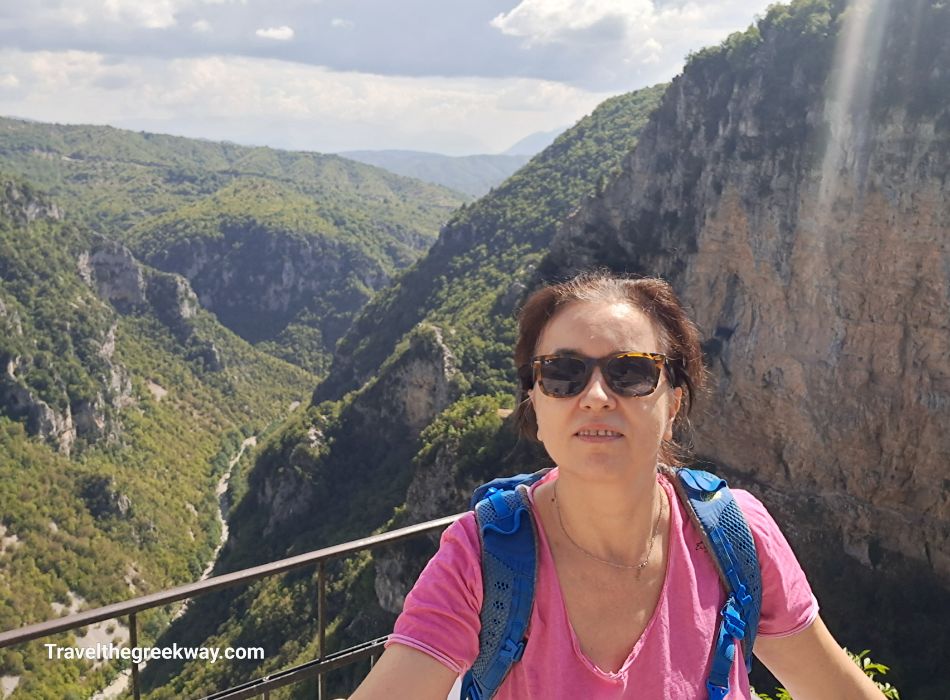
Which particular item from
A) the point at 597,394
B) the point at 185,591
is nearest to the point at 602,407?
the point at 597,394

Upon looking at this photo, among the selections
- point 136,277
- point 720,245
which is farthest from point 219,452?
point 720,245

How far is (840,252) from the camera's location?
2030 cm

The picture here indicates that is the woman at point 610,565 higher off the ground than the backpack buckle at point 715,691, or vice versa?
the woman at point 610,565

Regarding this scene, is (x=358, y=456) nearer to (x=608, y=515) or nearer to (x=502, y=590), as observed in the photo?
(x=608, y=515)

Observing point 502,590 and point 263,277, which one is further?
point 263,277

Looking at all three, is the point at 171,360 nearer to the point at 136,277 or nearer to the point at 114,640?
the point at 136,277

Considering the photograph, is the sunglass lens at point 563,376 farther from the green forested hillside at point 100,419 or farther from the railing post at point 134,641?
the green forested hillside at point 100,419

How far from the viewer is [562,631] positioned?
74.1 inches

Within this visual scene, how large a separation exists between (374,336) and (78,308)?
41404 mm

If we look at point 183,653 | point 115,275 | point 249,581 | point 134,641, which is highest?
point 249,581

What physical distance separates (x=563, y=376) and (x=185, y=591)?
194 centimetres

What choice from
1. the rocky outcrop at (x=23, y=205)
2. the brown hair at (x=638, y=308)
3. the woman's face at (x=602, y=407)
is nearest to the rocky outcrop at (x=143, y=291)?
the rocky outcrop at (x=23, y=205)

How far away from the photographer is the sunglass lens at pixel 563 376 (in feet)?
6.93

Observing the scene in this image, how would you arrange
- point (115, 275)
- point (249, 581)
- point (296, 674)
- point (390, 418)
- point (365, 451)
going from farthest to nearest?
point (115, 275)
point (365, 451)
point (390, 418)
point (296, 674)
point (249, 581)
